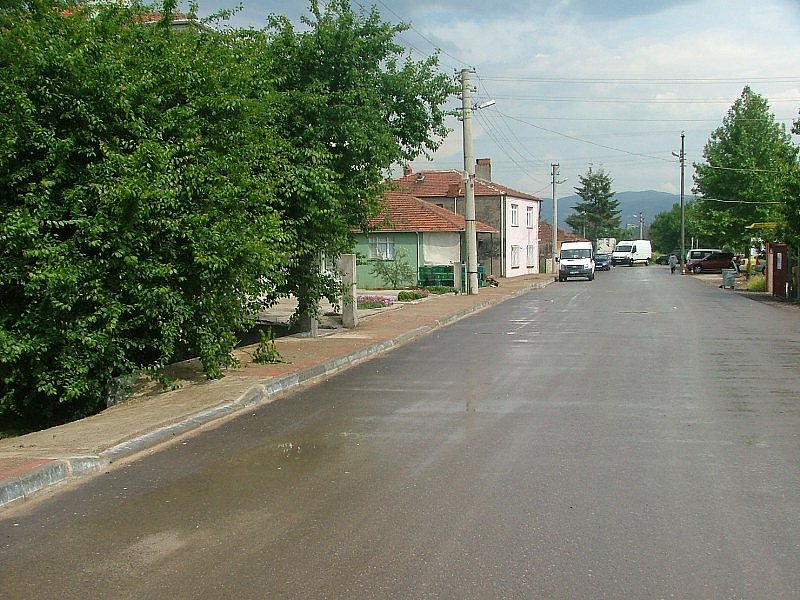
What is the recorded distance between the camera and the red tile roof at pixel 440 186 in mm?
56156

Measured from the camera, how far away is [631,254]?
91.7 metres

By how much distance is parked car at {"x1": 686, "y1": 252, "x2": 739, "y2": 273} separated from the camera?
64125 mm

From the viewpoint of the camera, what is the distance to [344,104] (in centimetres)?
1719

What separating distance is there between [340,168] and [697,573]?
13.6 metres

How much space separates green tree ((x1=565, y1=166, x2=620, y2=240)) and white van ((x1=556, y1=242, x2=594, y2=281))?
85493 millimetres

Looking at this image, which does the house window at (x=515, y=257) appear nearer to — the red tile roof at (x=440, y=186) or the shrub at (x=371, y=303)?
the red tile roof at (x=440, y=186)

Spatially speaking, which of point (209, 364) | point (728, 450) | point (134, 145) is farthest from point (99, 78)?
point (728, 450)

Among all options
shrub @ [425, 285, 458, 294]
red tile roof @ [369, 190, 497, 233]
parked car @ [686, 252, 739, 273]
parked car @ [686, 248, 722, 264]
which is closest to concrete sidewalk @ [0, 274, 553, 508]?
shrub @ [425, 285, 458, 294]

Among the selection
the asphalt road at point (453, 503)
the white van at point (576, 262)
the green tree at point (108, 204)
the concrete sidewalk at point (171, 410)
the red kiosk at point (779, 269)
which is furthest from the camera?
the white van at point (576, 262)

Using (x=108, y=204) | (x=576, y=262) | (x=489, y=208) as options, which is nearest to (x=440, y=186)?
(x=489, y=208)

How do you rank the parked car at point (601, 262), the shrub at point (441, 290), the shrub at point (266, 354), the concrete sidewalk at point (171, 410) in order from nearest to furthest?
the concrete sidewalk at point (171, 410)
the shrub at point (266, 354)
the shrub at point (441, 290)
the parked car at point (601, 262)

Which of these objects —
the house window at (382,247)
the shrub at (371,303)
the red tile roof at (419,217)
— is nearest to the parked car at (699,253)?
the red tile roof at (419,217)

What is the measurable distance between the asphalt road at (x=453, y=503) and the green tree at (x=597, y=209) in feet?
421

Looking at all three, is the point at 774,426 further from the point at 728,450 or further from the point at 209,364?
the point at 209,364
